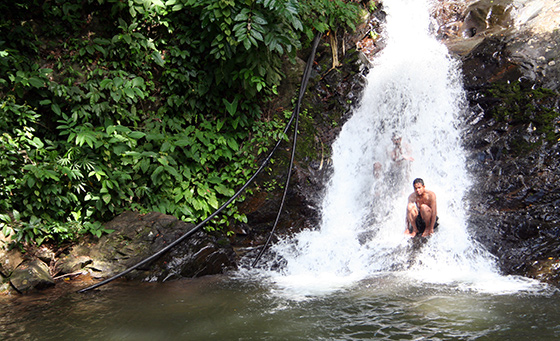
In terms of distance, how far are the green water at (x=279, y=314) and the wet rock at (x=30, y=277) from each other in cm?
16

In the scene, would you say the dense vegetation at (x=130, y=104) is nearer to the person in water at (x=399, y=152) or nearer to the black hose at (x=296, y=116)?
the black hose at (x=296, y=116)

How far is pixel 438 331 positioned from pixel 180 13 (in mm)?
5676

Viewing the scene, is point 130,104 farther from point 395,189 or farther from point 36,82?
point 395,189

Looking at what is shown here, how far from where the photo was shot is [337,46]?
26.2 ft

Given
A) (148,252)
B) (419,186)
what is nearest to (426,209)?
(419,186)

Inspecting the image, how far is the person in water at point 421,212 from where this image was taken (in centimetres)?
558

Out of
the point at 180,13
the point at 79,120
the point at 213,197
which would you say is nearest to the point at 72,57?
the point at 79,120

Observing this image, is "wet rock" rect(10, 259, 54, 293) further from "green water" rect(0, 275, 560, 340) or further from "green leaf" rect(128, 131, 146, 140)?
"green leaf" rect(128, 131, 146, 140)

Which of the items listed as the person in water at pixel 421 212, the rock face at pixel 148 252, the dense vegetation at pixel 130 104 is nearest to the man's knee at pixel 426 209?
the person in water at pixel 421 212

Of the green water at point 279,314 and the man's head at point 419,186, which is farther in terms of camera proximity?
the man's head at point 419,186

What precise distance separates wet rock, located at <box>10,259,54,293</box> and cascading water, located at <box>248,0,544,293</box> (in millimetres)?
2773

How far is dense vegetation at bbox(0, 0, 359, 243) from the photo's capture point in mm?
5129

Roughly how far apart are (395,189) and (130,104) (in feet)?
15.1

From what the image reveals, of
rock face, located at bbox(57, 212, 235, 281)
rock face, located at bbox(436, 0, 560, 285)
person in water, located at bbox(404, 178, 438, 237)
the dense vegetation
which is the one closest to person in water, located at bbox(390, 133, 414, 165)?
rock face, located at bbox(436, 0, 560, 285)
